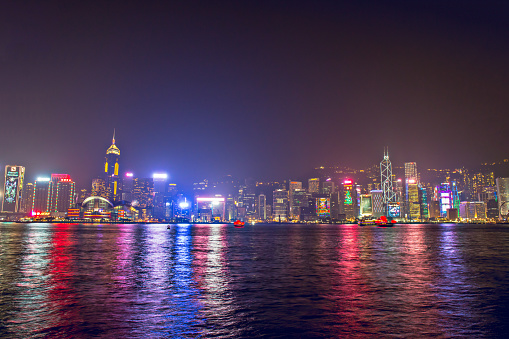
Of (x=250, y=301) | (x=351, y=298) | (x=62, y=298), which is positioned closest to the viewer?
(x=250, y=301)

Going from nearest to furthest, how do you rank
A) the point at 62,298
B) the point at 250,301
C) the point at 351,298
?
1. the point at 250,301
2. the point at 62,298
3. the point at 351,298

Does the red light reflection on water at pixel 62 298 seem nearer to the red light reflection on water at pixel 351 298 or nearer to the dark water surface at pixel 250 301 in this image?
the dark water surface at pixel 250 301

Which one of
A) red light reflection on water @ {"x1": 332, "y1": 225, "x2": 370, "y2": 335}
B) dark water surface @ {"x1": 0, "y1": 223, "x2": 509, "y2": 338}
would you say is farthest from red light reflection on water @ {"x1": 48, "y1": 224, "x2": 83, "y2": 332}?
red light reflection on water @ {"x1": 332, "y1": 225, "x2": 370, "y2": 335}

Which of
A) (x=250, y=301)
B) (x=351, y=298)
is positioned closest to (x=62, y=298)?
(x=250, y=301)

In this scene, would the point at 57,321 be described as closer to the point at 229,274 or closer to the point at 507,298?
the point at 229,274

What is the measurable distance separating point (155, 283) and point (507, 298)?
21485 millimetres

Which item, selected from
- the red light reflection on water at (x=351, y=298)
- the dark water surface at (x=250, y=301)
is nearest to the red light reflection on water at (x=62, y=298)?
the dark water surface at (x=250, y=301)

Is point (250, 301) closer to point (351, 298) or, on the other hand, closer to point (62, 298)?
point (351, 298)

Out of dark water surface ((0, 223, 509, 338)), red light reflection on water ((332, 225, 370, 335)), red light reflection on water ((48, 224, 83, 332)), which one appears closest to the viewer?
dark water surface ((0, 223, 509, 338))

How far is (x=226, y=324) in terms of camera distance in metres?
16.0

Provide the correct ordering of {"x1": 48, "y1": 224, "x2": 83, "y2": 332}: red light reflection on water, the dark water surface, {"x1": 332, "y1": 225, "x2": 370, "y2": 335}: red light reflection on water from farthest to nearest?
{"x1": 332, "y1": 225, "x2": 370, "y2": 335}: red light reflection on water, {"x1": 48, "y1": 224, "x2": 83, "y2": 332}: red light reflection on water, the dark water surface

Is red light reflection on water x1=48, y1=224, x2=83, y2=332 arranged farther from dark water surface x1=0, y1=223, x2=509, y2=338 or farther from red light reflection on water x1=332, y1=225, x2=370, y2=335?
red light reflection on water x1=332, y1=225, x2=370, y2=335

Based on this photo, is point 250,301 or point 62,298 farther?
point 62,298

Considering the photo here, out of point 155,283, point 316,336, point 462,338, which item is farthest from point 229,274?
point 462,338
